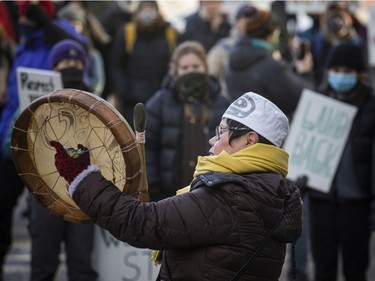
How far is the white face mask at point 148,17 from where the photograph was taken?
10297 mm

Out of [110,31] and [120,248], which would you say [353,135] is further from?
[110,31]

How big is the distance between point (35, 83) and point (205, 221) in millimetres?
3455

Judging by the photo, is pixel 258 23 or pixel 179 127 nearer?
pixel 179 127

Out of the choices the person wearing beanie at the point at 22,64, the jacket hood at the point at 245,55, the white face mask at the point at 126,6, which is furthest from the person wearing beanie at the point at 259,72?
the white face mask at the point at 126,6

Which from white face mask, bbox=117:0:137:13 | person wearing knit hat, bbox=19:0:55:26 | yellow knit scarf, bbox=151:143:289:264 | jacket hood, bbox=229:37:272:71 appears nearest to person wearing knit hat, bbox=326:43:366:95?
jacket hood, bbox=229:37:272:71

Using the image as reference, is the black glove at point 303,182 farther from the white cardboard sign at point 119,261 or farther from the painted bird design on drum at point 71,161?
the painted bird design on drum at point 71,161

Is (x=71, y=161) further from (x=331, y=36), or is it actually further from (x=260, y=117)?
(x=331, y=36)

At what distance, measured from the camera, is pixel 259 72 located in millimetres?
8375

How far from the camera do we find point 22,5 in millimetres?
8406

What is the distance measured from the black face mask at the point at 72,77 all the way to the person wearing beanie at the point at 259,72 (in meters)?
1.72

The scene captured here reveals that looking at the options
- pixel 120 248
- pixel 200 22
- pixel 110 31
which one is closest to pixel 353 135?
pixel 120 248

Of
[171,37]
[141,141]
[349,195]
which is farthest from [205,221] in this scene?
[171,37]

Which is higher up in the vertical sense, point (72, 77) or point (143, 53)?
point (72, 77)

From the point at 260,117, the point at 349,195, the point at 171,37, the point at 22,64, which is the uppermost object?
the point at 260,117
